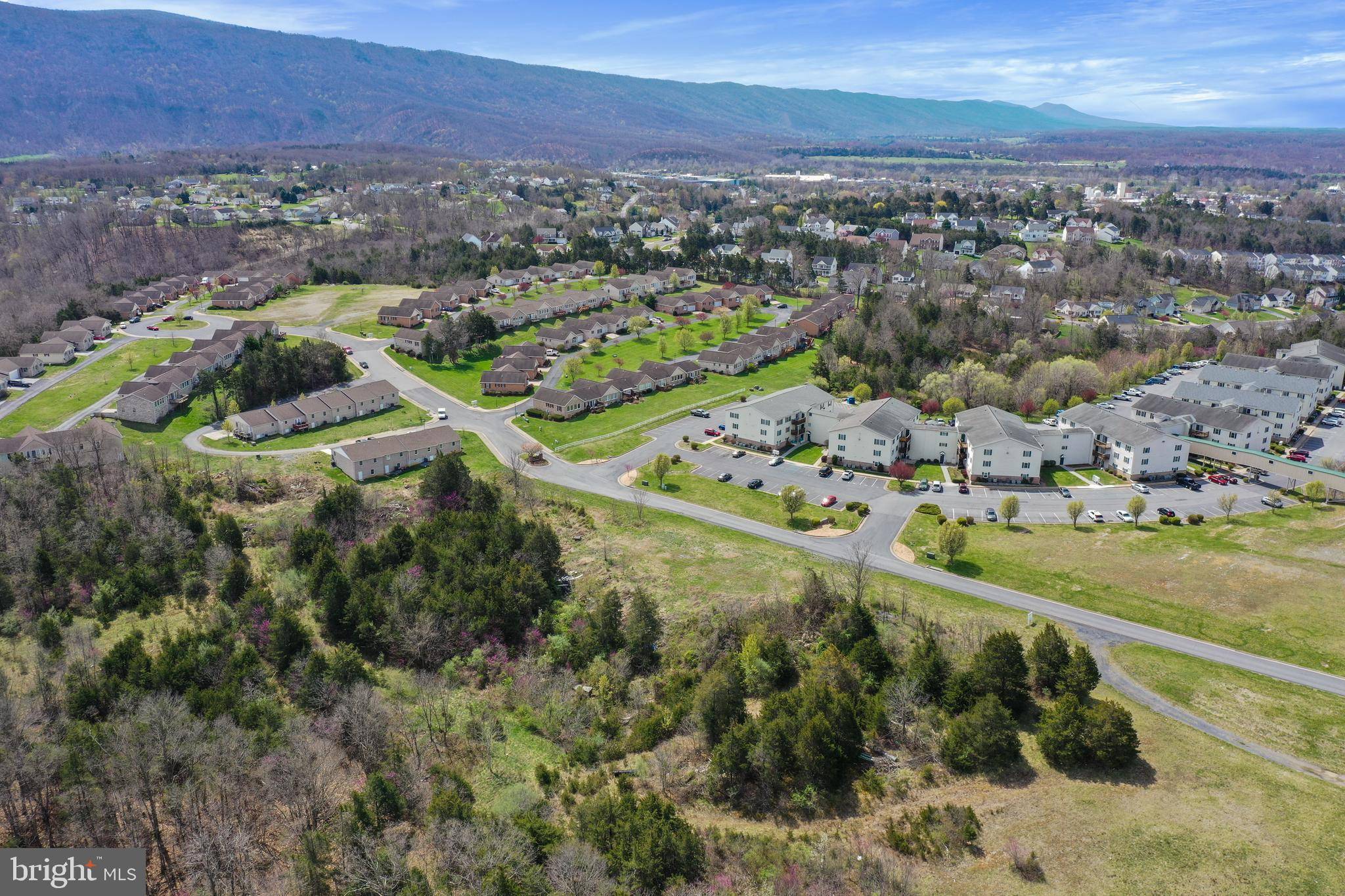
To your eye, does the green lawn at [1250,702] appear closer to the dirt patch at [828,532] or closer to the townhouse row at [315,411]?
the dirt patch at [828,532]

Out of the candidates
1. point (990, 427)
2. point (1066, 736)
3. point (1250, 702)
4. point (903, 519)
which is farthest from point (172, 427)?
point (1250, 702)

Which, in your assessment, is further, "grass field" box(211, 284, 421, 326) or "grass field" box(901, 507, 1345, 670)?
"grass field" box(211, 284, 421, 326)

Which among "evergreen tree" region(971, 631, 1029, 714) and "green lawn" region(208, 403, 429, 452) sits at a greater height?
"evergreen tree" region(971, 631, 1029, 714)

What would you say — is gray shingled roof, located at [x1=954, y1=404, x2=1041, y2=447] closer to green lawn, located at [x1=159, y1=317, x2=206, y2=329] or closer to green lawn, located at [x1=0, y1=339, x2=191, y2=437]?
green lawn, located at [x1=0, y1=339, x2=191, y2=437]

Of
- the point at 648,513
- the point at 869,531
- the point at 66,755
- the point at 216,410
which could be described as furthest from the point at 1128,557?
the point at 216,410

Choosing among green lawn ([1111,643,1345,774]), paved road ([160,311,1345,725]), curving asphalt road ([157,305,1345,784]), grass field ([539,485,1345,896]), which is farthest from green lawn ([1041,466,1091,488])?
grass field ([539,485,1345,896])

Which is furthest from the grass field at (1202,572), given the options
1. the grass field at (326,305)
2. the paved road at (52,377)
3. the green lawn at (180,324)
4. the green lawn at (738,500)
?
the green lawn at (180,324)
